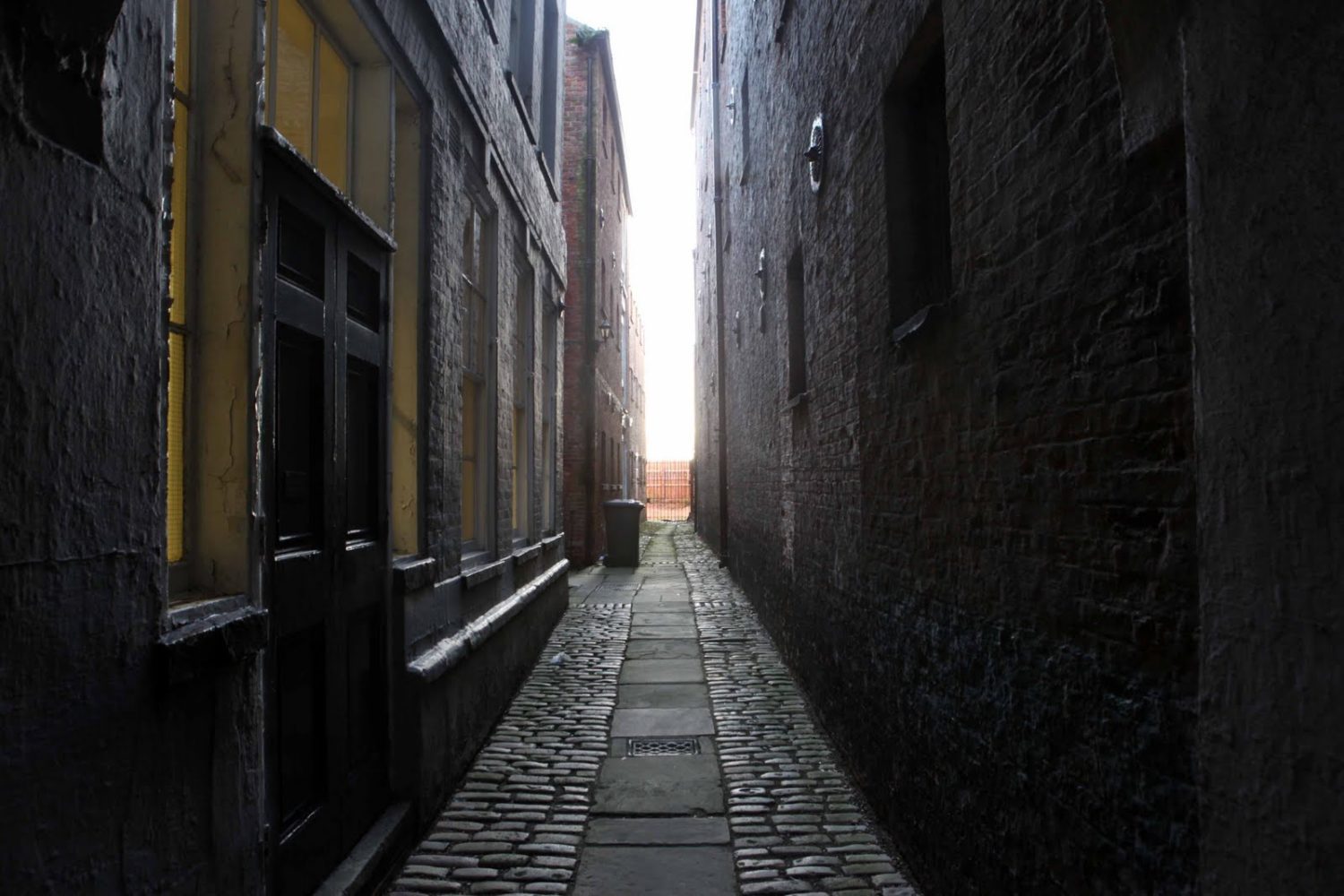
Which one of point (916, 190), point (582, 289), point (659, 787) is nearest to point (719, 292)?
point (582, 289)

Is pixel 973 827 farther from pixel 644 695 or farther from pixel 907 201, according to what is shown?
pixel 644 695

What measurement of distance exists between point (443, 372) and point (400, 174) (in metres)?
1.11

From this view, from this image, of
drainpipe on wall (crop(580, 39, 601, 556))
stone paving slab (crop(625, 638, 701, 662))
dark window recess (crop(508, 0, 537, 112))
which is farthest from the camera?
drainpipe on wall (crop(580, 39, 601, 556))

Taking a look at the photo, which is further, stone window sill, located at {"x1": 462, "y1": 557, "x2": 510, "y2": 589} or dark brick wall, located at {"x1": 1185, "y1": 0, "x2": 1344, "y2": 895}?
stone window sill, located at {"x1": 462, "y1": 557, "x2": 510, "y2": 589}

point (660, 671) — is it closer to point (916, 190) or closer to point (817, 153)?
point (817, 153)

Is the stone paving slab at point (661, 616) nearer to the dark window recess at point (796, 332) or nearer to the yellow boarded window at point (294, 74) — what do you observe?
the dark window recess at point (796, 332)

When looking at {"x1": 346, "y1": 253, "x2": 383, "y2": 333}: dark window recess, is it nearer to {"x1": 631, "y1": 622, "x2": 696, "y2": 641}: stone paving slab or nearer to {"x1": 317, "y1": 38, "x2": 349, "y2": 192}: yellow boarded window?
{"x1": 317, "y1": 38, "x2": 349, "y2": 192}: yellow boarded window

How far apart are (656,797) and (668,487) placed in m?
45.8

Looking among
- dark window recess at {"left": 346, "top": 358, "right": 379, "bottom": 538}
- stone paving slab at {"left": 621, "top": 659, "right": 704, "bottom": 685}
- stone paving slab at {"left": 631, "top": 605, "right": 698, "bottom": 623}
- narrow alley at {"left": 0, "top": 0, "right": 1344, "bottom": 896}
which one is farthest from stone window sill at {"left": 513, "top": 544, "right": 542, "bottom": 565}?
dark window recess at {"left": 346, "top": 358, "right": 379, "bottom": 538}

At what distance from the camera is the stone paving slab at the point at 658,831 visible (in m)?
4.45

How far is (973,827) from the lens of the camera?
3.35m

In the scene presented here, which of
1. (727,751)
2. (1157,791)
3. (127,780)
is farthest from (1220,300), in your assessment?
(727,751)

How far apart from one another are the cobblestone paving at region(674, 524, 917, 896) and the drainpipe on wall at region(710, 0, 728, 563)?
7969mm

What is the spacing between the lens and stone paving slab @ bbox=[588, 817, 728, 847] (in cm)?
445
